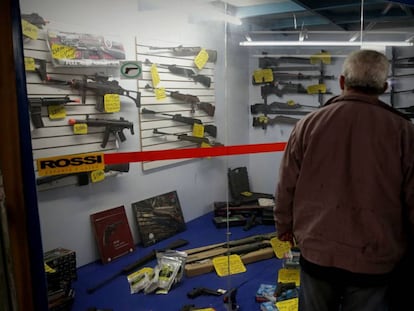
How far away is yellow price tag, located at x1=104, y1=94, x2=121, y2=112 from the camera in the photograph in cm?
275

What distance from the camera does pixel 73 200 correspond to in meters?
2.69

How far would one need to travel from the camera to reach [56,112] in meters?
2.49

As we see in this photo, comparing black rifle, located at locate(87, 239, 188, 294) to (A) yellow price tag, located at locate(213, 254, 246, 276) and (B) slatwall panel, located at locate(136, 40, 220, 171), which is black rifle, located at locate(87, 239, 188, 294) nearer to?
(A) yellow price tag, located at locate(213, 254, 246, 276)

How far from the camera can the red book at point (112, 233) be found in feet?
9.27

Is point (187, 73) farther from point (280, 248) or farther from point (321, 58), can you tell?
point (280, 248)

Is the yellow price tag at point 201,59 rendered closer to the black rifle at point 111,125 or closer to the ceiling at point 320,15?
the ceiling at point 320,15

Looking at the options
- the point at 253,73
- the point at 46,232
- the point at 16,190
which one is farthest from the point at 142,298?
the point at 253,73

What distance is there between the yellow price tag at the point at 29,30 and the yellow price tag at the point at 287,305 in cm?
235

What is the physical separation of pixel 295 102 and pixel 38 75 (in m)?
2.65

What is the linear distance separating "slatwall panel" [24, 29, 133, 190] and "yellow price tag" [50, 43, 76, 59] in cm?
5

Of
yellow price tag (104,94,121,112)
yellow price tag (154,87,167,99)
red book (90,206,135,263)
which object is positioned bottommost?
red book (90,206,135,263)

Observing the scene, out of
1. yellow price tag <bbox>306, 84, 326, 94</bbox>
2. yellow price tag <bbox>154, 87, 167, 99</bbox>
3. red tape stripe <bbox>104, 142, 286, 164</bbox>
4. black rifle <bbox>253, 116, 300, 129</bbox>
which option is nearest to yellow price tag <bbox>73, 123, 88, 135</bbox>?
red tape stripe <bbox>104, 142, 286, 164</bbox>

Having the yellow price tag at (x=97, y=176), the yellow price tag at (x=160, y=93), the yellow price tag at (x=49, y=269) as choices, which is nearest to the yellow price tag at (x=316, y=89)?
the yellow price tag at (x=160, y=93)

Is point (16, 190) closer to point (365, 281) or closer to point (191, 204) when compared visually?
point (365, 281)
